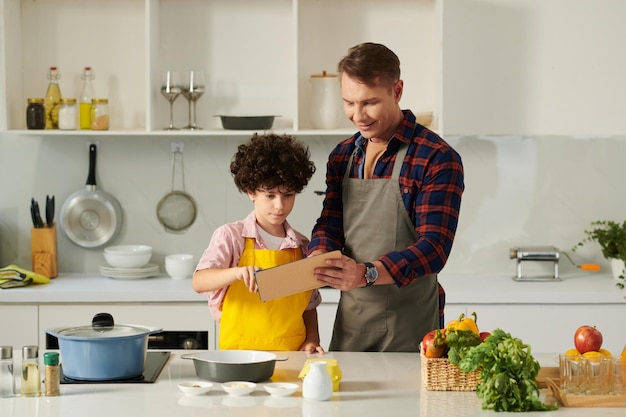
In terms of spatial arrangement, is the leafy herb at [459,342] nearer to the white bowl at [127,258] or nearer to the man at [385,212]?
the man at [385,212]

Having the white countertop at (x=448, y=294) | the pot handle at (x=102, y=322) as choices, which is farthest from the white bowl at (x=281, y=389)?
the white countertop at (x=448, y=294)

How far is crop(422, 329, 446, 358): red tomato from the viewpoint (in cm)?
226

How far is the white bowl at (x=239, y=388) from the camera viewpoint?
221 centimetres

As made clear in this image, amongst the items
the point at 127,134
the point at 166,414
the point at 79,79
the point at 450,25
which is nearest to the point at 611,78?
the point at 450,25

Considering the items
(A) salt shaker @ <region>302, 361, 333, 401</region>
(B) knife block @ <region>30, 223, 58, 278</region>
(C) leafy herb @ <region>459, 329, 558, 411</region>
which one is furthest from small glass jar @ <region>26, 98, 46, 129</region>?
(C) leafy herb @ <region>459, 329, 558, 411</region>

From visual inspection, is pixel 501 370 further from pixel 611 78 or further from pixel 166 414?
pixel 611 78

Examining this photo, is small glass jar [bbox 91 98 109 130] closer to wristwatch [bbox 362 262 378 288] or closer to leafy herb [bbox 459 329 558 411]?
wristwatch [bbox 362 262 378 288]

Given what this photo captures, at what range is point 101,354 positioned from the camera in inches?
92.4

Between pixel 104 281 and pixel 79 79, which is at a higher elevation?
pixel 79 79

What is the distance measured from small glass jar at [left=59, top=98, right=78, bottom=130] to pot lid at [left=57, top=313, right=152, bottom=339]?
207 centimetres

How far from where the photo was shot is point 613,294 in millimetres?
4008

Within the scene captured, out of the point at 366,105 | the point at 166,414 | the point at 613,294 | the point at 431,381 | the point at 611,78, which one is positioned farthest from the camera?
the point at 611,78

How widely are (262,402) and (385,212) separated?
2.87 ft

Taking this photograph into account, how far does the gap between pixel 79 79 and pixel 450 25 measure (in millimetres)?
1822
